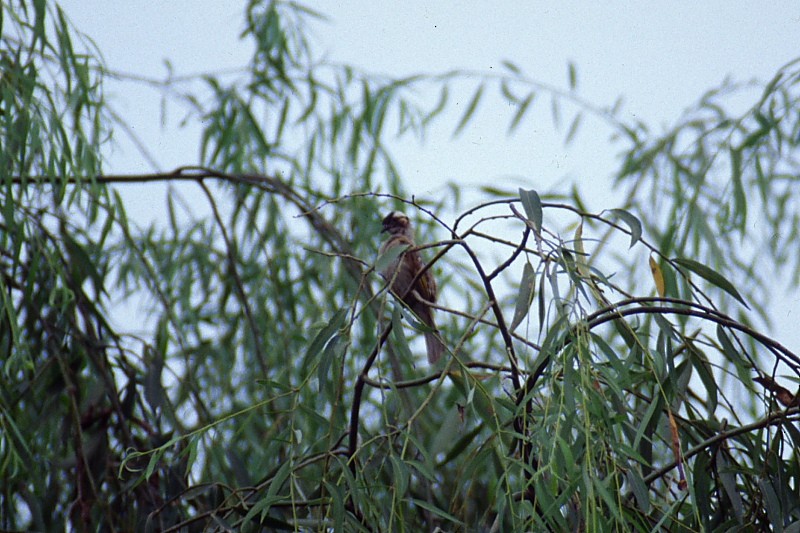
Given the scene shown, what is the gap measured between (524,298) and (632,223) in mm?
182

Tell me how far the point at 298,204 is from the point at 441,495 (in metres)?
0.79

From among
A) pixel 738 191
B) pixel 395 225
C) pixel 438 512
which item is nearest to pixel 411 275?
pixel 395 225

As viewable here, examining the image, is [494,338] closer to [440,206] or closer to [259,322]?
[440,206]

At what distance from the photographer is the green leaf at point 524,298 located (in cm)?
148

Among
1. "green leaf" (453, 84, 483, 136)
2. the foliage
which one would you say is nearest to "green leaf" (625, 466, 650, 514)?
the foliage

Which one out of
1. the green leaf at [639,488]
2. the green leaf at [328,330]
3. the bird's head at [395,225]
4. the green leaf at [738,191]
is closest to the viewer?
the green leaf at [639,488]

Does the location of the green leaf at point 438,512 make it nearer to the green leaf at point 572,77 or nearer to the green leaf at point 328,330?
the green leaf at point 328,330

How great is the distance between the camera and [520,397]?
144cm

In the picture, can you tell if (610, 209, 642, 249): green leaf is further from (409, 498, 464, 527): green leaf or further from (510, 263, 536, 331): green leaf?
(409, 498, 464, 527): green leaf

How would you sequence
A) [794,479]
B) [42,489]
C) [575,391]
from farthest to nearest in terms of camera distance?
[42,489]
[794,479]
[575,391]

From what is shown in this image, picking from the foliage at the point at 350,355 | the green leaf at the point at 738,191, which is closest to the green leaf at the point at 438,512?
the foliage at the point at 350,355

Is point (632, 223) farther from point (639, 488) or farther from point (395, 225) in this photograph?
point (395, 225)

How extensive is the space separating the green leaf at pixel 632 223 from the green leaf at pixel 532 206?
11 cm

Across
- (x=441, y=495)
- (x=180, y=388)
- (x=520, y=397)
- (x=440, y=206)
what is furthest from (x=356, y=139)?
(x=520, y=397)
